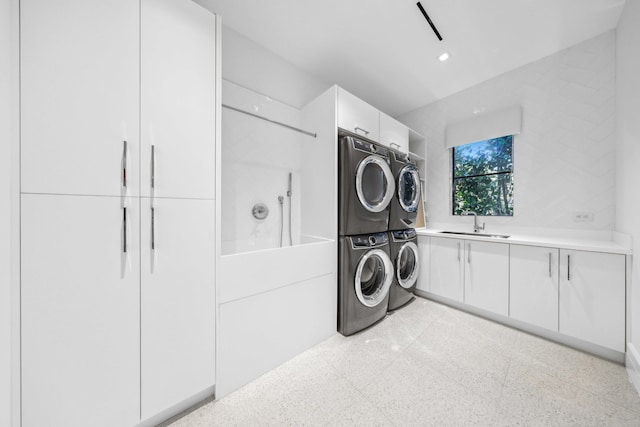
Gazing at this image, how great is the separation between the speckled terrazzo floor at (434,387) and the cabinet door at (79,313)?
17.8 inches

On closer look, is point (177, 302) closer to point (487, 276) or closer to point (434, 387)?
point (434, 387)

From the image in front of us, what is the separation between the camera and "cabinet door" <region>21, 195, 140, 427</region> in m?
0.85

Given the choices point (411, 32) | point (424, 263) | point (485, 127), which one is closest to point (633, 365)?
point (424, 263)

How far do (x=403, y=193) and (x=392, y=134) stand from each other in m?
0.76

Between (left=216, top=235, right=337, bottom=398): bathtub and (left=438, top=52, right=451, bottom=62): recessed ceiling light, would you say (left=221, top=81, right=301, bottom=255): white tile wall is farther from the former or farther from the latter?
(left=438, top=52, right=451, bottom=62): recessed ceiling light

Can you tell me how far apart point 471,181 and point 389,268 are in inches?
73.3

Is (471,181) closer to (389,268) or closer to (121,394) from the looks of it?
(389,268)

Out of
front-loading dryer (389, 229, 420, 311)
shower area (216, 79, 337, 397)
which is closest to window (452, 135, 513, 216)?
front-loading dryer (389, 229, 420, 311)

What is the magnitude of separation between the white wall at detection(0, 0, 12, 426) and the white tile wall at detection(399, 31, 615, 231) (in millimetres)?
3881

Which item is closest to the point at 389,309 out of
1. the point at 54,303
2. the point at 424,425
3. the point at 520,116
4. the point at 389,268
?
the point at 389,268

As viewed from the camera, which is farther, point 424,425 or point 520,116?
point 520,116

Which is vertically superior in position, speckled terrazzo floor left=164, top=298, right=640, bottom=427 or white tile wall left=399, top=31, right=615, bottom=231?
white tile wall left=399, top=31, right=615, bottom=231

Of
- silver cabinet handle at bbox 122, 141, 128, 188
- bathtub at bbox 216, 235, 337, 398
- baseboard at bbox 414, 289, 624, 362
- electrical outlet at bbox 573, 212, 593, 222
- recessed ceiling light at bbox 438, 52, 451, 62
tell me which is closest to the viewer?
silver cabinet handle at bbox 122, 141, 128, 188

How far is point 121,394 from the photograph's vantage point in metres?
1.01
